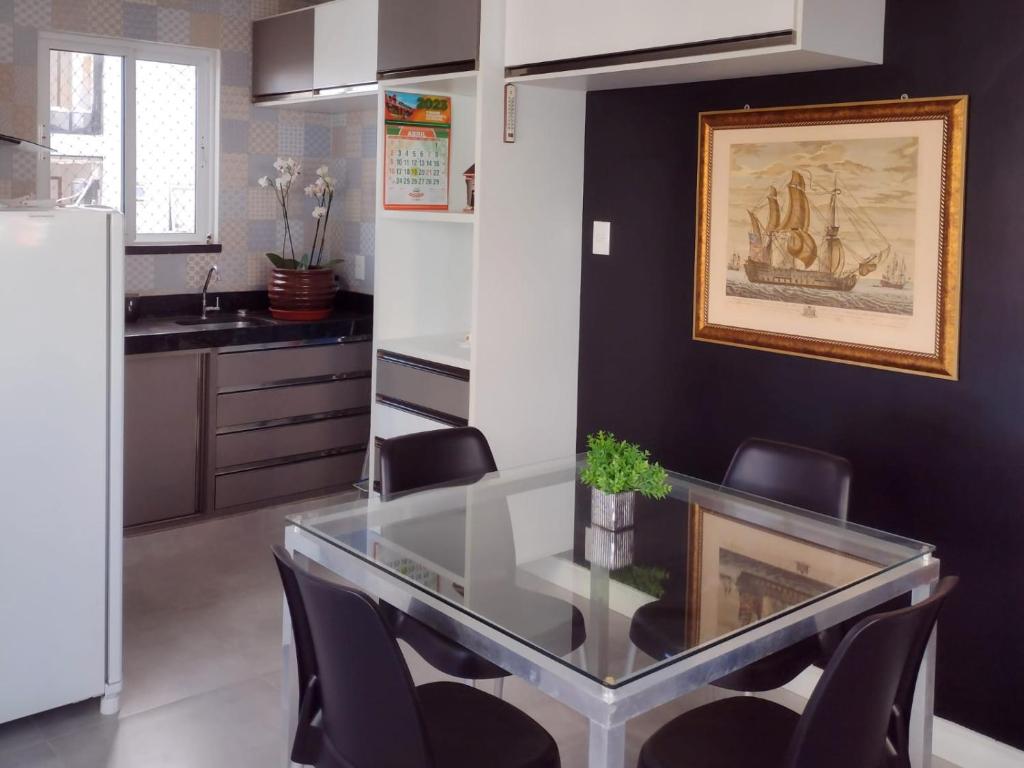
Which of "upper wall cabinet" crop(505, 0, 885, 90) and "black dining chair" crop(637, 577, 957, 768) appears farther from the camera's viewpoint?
"upper wall cabinet" crop(505, 0, 885, 90)

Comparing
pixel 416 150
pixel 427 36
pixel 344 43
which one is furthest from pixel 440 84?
pixel 344 43

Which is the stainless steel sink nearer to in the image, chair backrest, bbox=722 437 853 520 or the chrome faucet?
the chrome faucet

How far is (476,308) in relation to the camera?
3936 millimetres

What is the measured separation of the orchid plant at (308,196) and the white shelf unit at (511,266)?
1219mm

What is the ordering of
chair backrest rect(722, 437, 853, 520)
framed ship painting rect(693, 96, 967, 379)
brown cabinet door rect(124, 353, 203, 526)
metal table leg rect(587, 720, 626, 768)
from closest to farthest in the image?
metal table leg rect(587, 720, 626, 768) → chair backrest rect(722, 437, 853, 520) → framed ship painting rect(693, 96, 967, 379) → brown cabinet door rect(124, 353, 203, 526)

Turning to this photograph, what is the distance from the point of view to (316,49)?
5.03 meters

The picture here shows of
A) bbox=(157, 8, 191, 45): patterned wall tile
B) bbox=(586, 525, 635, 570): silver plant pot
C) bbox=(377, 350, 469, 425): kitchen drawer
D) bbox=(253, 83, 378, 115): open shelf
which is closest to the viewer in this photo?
bbox=(586, 525, 635, 570): silver plant pot

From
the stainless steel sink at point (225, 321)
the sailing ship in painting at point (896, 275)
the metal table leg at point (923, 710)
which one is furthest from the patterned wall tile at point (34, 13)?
the metal table leg at point (923, 710)

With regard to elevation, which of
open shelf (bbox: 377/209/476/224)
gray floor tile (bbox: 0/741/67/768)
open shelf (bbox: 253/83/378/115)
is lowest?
gray floor tile (bbox: 0/741/67/768)

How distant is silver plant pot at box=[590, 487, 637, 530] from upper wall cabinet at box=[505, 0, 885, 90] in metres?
1.29

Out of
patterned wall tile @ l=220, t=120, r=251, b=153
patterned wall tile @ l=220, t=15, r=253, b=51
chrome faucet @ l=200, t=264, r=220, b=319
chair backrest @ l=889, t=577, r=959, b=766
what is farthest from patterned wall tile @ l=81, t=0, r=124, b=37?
chair backrest @ l=889, t=577, r=959, b=766

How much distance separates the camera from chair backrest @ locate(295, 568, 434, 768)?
191 centimetres

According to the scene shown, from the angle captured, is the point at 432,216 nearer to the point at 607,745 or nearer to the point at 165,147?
the point at 165,147

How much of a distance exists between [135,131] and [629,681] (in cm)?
432
